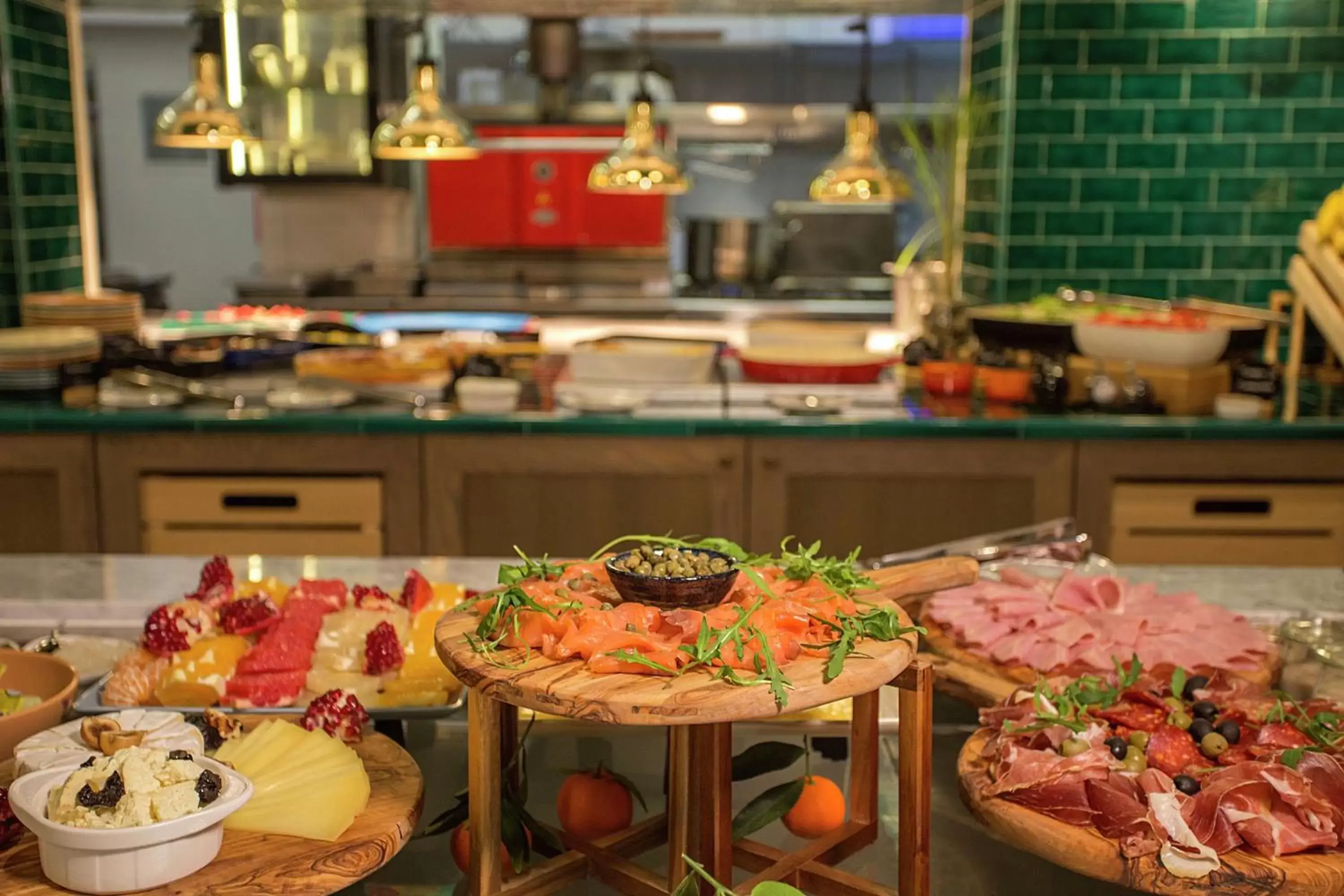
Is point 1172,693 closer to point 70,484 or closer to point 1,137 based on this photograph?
point 70,484

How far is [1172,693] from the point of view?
5.65 feet

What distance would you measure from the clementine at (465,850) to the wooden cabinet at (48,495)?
3007 millimetres

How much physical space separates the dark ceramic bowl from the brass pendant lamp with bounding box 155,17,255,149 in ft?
11.0

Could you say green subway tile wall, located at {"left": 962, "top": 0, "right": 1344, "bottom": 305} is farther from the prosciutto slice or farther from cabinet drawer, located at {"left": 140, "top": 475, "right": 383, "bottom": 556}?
the prosciutto slice

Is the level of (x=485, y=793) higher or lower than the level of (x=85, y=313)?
lower

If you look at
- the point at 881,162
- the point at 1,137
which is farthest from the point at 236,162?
the point at 881,162

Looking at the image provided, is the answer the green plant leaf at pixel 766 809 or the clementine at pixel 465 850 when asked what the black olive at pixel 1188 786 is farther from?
the clementine at pixel 465 850

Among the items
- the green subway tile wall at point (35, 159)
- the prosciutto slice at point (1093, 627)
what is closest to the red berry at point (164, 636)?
the prosciutto slice at point (1093, 627)

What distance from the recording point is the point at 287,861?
1.34 metres

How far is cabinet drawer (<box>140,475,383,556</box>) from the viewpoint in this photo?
4.20m

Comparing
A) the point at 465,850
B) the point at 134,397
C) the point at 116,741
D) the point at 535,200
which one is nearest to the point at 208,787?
the point at 116,741

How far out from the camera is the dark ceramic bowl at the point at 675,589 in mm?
1431

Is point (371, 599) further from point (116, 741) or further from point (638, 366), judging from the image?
point (638, 366)

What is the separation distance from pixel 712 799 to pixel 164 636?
86 cm
